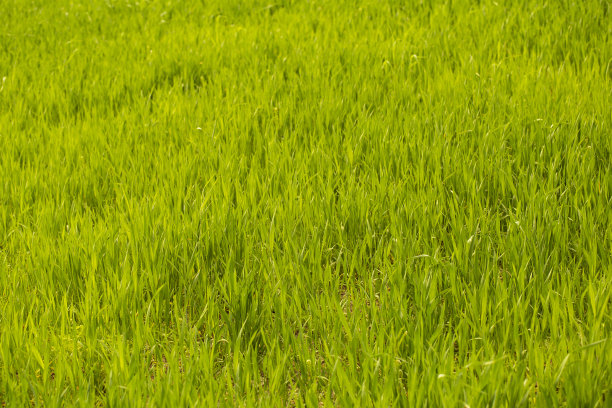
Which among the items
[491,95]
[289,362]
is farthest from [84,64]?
[289,362]

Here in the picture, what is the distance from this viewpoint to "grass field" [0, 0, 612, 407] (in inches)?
61.2

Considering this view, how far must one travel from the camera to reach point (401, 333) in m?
1.66

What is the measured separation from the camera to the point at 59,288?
6.74ft

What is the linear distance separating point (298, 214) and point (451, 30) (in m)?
2.36

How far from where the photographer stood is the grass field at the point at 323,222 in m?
1.56

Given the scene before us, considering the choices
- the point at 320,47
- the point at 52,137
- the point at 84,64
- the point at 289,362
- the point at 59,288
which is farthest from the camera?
the point at 84,64

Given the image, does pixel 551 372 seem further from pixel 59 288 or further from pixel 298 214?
pixel 59 288

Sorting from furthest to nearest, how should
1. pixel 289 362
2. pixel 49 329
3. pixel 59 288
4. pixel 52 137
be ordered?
pixel 52 137, pixel 59 288, pixel 49 329, pixel 289 362

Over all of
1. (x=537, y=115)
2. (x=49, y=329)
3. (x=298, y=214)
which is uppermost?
(x=537, y=115)

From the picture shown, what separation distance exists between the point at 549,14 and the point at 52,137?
130 inches

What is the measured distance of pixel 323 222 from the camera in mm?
2217

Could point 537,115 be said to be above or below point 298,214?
A: above

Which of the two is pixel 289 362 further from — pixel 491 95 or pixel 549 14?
pixel 549 14

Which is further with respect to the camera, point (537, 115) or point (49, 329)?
point (537, 115)
